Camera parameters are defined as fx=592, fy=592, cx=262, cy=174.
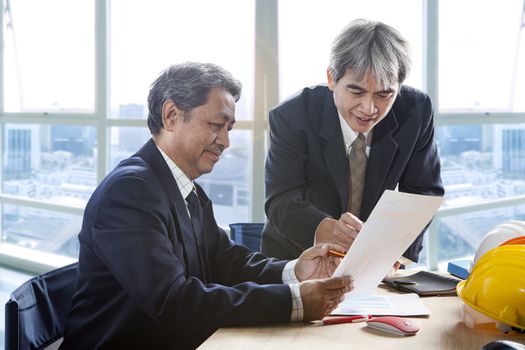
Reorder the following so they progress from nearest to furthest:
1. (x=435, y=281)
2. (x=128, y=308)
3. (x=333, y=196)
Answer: (x=128, y=308), (x=435, y=281), (x=333, y=196)

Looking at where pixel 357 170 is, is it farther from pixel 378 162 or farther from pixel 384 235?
pixel 384 235

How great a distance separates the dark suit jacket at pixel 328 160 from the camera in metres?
2.09

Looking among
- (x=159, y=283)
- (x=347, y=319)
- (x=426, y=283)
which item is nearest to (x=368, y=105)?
(x=426, y=283)

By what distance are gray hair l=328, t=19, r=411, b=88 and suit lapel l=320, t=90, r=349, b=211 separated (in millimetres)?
206

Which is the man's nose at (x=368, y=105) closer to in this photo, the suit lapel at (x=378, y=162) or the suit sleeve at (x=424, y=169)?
the suit lapel at (x=378, y=162)

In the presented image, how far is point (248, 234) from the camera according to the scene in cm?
262

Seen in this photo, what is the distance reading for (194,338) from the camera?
4.82ft

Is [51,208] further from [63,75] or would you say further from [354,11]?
[354,11]

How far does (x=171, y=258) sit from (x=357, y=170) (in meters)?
0.94

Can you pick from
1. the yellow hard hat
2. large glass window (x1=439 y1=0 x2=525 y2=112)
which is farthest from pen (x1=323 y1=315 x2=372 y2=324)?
large glass window (x1=439 y1=0 x2=525 y2=112)

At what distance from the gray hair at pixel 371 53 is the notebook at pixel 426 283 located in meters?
0.60

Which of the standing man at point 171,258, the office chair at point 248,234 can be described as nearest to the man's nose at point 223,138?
the standing man at point 171,258

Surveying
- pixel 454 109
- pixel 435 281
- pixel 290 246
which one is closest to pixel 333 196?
pixel 290 246

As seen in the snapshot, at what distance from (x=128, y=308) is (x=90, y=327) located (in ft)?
0.40
